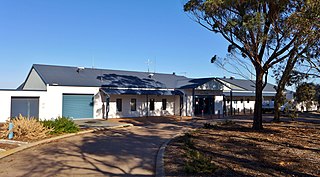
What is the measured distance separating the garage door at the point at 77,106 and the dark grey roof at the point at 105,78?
44.1 inches

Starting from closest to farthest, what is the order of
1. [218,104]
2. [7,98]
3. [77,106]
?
[7,98], [77,106], [218,104]

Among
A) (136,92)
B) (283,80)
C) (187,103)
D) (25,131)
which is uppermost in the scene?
(283,80)

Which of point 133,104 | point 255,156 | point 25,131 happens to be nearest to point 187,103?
point 133,104

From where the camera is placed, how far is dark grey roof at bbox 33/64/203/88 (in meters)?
25.9

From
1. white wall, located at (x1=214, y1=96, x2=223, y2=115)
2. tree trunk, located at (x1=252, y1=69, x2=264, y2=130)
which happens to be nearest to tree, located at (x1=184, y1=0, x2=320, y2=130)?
tree trunk, located at (x1=252, y1=69, x2=264, y2=130)

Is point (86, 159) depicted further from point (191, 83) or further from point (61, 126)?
point (191, 83)

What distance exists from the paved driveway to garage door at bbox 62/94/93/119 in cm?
1193

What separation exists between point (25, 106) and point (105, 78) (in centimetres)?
830

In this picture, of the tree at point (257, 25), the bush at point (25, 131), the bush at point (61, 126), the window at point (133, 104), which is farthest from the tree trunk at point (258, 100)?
the window at point (133, 104)

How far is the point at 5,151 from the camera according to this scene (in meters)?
10.9

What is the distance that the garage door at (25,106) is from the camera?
2283 cm

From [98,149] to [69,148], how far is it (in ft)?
3.87

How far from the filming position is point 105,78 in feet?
96.6

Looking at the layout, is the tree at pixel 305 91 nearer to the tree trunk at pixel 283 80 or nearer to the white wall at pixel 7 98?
the tree trunk at pixel 283 80
